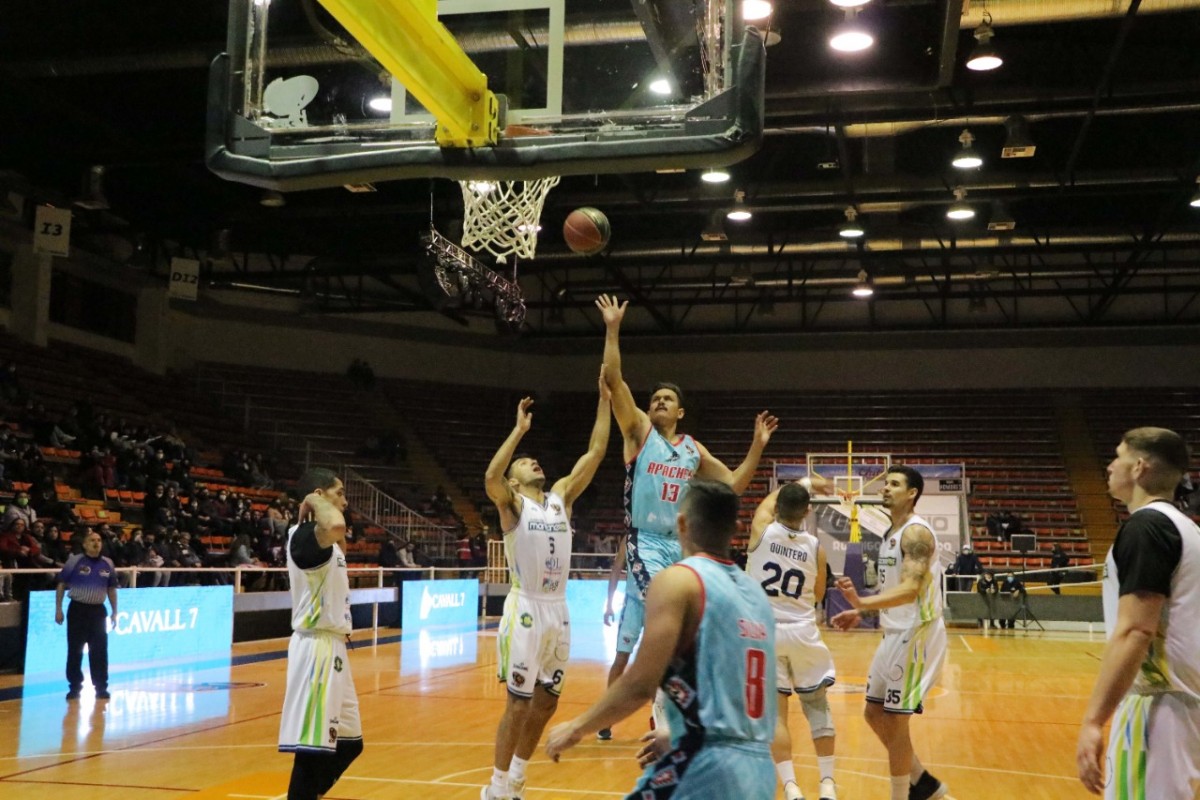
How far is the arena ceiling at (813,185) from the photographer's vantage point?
14.4m

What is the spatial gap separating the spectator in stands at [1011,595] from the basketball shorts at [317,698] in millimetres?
18122

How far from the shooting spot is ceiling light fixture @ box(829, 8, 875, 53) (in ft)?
39.0

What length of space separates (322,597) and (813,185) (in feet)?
49.1

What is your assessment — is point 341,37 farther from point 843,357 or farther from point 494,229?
point 843,357

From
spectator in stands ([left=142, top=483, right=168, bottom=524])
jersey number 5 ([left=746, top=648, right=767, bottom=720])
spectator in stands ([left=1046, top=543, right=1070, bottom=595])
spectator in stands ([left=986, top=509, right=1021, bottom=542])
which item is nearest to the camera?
jersey number 5 ([left=746, top=648, right=767, bottom=720])

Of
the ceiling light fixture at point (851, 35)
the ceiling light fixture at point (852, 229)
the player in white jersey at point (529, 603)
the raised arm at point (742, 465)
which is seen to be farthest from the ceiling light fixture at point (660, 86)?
the ceiling light fixture at point (852, 229)

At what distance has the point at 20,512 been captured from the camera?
1487 centimetres

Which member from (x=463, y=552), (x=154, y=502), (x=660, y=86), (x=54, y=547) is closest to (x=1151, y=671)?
(x=660, y=86)

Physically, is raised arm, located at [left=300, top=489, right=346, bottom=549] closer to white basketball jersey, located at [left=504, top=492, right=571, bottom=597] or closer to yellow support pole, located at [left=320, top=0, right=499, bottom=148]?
white basketball jersey, located at [left=504, top=492, right=571, bottom=597]

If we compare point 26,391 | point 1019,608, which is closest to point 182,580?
point 26,391

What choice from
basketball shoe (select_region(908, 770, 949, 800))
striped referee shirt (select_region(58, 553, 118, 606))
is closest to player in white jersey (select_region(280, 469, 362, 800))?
basketball shoe (select_region(908, 770, 949, 800))

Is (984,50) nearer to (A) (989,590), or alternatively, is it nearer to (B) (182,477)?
(A) (989,590)

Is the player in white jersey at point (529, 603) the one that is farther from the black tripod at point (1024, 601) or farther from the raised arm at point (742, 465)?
the black tripod at point (1024, 601)

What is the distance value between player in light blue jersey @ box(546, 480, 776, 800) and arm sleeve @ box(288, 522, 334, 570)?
271cm
